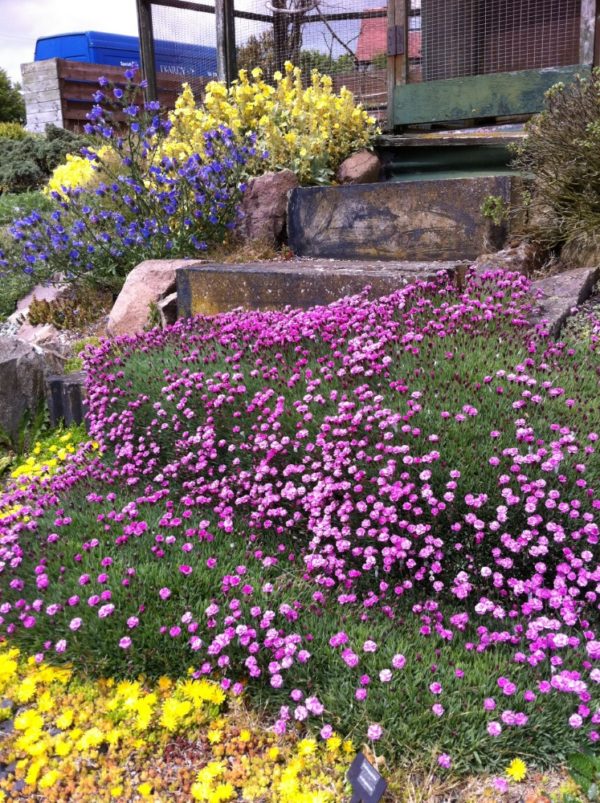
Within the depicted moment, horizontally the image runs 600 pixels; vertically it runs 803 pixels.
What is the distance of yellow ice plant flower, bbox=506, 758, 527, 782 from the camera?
2.00 m

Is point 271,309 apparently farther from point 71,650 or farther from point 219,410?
point 71,650

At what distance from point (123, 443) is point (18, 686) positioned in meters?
1.64

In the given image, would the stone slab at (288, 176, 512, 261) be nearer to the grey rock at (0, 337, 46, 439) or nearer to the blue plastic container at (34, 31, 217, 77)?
the grey rock at (0, 337, 46, 439)

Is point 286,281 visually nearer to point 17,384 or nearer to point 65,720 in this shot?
point 17,384

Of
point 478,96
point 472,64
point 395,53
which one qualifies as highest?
point 395,53

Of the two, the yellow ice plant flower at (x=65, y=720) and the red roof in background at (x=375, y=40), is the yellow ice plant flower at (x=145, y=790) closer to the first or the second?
the yellow ice plant flower at (x=65, y=720)

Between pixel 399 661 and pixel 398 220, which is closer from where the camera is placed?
pixel 399 661

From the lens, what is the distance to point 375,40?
10.4 meters

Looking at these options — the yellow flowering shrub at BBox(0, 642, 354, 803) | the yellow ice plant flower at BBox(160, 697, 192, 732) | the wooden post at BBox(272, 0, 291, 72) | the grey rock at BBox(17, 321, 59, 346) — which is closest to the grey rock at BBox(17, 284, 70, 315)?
the grey rock at BBox(17, 321, 59, 346)

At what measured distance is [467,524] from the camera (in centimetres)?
284

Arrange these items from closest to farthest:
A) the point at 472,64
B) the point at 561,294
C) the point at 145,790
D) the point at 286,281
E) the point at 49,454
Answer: the point at 145,790
the point at 561,294
the point at 49,454
the point at 286,281
the point at 472,64

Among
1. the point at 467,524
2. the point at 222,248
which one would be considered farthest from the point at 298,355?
the point at 222,248

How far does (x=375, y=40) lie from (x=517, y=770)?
10544 millimetres

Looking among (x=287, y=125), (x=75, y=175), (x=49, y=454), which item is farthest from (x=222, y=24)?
(x=49, y=454)
